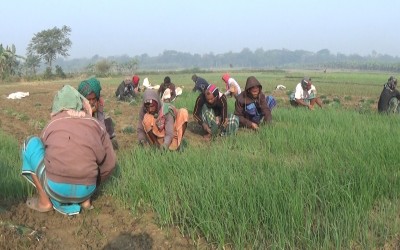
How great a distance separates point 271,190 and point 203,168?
33.7 inches

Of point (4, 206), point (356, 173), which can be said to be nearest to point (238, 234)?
point (356, 173)

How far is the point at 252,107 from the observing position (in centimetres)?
638

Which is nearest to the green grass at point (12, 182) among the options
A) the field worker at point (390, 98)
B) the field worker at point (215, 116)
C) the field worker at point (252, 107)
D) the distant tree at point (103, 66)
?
the field worker at point (215, 116)

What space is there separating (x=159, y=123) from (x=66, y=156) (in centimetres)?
199

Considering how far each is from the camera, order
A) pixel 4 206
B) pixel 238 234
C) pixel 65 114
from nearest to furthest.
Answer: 1. pixel 238 234
2. pixel 65 114
3. pixel 4 206

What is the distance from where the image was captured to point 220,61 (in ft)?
598

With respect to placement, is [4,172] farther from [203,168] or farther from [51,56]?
[51,56]

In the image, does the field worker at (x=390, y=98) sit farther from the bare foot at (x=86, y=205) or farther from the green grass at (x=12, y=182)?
the green grass at (x=12, y=182)

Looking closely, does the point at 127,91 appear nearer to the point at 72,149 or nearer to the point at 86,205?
the point at 86,205

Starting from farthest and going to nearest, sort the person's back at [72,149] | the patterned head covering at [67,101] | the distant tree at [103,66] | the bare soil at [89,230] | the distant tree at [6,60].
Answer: the distant tree at [103,66] → the distant tree at [6,60] → the patterned head covering at [67,101] → the person's back at [72,149] → the bare soil at [89,230]

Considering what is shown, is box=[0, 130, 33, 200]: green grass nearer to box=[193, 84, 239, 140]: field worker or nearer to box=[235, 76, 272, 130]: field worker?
box=[193, 84, 239, 140]: field worker

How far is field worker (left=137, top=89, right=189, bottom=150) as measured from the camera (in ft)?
15.7

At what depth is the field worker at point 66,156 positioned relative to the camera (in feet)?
9.68

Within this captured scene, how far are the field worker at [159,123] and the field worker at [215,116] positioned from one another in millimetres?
1210
